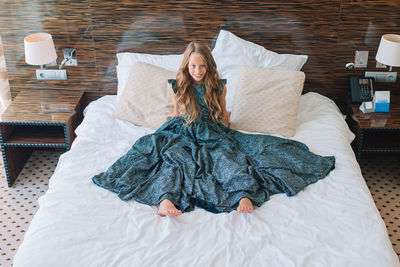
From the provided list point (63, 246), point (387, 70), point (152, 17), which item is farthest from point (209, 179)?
point (387, 70)

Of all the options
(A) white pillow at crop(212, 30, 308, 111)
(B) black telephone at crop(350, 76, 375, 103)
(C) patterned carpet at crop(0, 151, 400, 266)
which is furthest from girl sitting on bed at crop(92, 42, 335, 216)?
(B) black telephone at crop(350, 76, 375, 103)

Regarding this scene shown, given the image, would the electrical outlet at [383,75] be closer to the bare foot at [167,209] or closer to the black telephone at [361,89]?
the black telephone at [361,89]

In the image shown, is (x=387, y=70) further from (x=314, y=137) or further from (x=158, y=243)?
(x=158, y=243)

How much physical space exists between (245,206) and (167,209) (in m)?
0.35

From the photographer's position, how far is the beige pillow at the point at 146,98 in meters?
2.94

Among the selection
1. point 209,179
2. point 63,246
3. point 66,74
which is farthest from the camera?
point 66,74

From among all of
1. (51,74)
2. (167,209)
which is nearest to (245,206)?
(167,209)

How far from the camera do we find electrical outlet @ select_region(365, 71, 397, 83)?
129 inches

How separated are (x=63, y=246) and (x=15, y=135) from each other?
146 centimetres

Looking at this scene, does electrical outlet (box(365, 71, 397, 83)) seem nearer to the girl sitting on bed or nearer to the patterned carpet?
the patterned carpet

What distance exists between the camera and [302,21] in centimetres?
319

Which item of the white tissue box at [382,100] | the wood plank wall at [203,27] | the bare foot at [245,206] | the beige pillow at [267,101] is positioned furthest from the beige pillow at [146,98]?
the white tissue box at [382,100]

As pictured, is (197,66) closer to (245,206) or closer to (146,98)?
(146,98)

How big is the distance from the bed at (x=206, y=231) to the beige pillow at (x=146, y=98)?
0.53 meters
